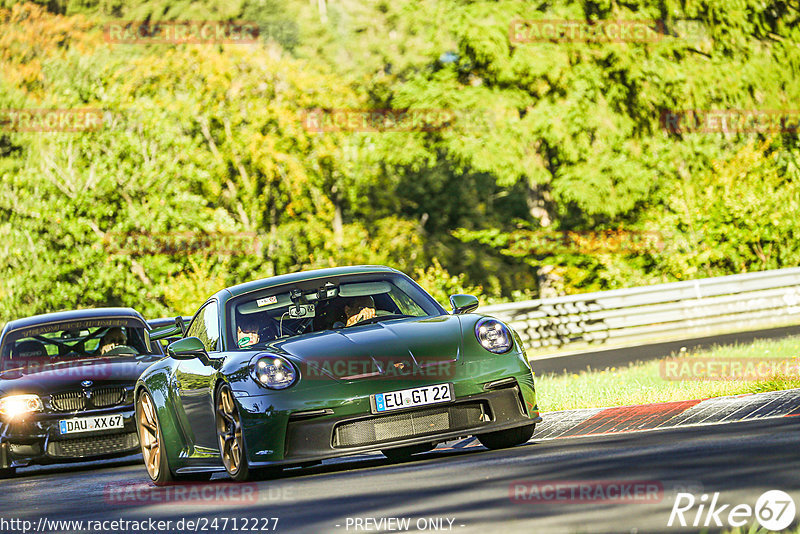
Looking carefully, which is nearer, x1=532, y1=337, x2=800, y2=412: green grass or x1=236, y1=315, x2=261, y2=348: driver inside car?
x1=236, y1=315, x2=261, y2=348: driver inside car

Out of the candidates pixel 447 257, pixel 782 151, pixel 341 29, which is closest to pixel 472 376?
pixel 782 151

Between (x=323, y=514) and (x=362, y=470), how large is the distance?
2.03m

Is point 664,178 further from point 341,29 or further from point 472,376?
point 341,29

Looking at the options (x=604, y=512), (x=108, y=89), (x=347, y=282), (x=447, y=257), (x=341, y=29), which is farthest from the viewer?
(x=341, y=29)

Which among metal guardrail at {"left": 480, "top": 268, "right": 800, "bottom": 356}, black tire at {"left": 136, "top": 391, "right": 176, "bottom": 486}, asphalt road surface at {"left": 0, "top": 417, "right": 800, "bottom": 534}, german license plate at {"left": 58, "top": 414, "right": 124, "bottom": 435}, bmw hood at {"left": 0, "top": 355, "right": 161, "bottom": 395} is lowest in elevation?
metal guardrail at {"left": 480, "top": 268, "right": 800, "bottom": 356}

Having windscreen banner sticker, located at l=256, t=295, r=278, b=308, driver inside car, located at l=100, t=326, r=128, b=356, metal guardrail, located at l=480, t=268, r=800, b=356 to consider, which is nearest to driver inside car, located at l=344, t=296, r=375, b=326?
windscreen banner sticker, located at l=256, t=295, r=278, b=308

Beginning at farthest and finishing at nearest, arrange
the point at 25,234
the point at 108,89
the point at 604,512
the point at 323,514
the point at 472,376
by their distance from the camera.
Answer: the point at 108,89 < the point at 25,234 < the point at 472,376 < the point at 323,514 < the point at 604,512

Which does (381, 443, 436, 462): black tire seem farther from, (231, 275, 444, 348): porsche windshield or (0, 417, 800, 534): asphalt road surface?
(231, 275, 444, 348): porsche windshield

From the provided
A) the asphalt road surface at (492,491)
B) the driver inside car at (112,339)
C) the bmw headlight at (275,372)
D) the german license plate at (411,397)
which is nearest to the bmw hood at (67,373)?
the driver inside car at (112,339)

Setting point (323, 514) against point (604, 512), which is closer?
point (604, 512)

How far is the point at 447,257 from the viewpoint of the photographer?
45500mm

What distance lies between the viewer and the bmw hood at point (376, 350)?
26.7ft

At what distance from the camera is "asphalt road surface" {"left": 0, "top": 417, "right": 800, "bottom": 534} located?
5617 mm

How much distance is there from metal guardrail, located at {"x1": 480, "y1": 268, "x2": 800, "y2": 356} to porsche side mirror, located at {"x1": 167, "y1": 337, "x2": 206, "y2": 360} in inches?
591
